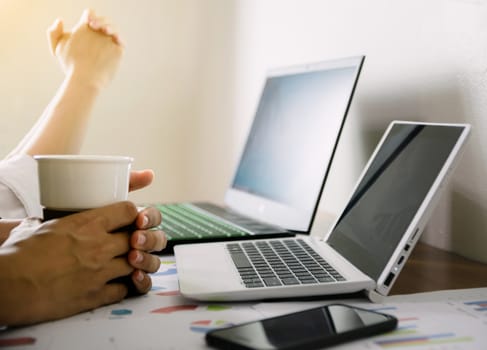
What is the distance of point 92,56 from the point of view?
1.27 m

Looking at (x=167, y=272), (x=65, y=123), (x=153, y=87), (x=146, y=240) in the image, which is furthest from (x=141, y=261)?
(x=153, y=87)

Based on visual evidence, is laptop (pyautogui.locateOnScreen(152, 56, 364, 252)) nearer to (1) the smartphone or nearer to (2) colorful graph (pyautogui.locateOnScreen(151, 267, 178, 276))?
(2) colorful graph (pyautogui.locateOnScreen(151, 267, 178, 276))

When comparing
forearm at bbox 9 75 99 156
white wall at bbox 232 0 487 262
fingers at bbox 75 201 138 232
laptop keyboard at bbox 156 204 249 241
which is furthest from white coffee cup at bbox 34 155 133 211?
forearm at bbox 9 75 99 156

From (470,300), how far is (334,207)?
0.56 metres

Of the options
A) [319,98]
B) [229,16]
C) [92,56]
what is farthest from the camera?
[229,16]

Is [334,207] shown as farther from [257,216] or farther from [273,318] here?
[273,318]

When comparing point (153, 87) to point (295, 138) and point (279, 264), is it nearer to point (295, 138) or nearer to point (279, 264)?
point (295, 138)

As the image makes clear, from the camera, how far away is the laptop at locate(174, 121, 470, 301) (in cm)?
57

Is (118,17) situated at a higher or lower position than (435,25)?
higher

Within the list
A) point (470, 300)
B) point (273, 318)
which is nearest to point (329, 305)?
→ point (273, 318)

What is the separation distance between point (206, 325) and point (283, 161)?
23.8 inches

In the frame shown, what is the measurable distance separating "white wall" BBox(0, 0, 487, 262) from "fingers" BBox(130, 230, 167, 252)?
452 millimetres

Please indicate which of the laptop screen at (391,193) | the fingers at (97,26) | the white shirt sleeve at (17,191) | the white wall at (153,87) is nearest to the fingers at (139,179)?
the white shirt sleeve at (17,191)

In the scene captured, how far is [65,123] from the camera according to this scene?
117 centimetres
